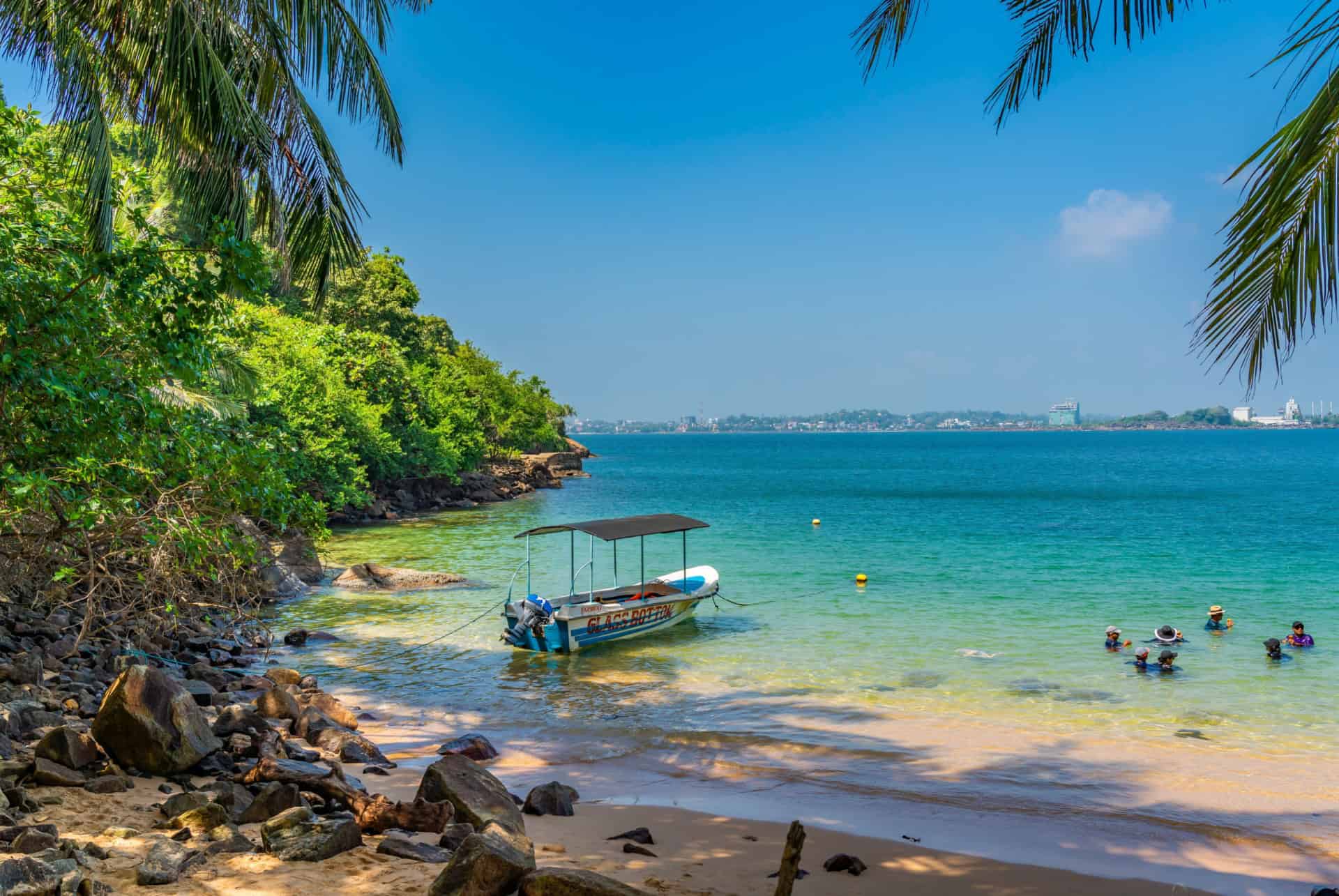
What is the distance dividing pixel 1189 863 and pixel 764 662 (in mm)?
8624

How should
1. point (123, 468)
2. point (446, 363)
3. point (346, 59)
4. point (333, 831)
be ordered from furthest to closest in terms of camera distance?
point (446, 363) < point (346, 59) < point (123, 468) < point (333, 831)

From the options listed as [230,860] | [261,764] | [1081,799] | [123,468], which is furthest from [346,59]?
[1081,799]

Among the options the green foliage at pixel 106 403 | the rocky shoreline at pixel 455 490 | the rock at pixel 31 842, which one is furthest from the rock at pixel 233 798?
the rocky shoreline at pixel 455 490

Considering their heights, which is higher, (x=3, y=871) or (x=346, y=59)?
(x=346, y=59)

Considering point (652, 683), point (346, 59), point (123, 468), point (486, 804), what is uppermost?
point (346, 59)

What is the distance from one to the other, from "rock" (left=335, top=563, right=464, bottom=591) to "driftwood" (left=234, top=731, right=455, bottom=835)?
49.1 feet

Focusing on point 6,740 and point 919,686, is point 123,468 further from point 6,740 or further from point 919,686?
point 919,686

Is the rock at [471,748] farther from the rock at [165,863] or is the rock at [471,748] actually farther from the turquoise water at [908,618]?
the rock at [165,863]

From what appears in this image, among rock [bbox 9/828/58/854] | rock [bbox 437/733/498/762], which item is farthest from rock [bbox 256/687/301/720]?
rock [bbox 9/828/58/854]

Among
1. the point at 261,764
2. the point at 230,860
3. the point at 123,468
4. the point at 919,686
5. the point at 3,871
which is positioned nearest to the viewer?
the point at 3,871

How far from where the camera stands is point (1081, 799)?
9281 millimetres

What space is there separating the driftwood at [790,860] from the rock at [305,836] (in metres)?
3.49

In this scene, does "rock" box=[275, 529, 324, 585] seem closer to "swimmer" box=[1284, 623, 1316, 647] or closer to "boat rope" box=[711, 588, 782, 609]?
"boat rope" box=[711, 588, 782, 609]

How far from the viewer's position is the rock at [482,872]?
520 cm
